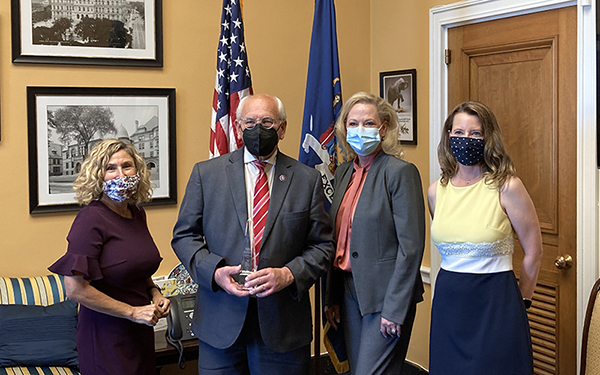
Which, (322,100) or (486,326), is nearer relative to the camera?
(486,326)

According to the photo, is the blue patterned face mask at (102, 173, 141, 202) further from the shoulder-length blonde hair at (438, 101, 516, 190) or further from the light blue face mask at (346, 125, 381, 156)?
the shoulder-length blonde hair at (438, 101, 516, 190)

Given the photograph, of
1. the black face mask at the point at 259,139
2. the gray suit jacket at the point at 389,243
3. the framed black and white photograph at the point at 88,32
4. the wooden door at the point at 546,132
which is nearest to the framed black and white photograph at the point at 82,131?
the framed black and white photograph at the point at 88,32

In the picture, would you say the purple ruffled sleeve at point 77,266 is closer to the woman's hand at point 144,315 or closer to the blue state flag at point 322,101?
the woman's hand at point 144,315

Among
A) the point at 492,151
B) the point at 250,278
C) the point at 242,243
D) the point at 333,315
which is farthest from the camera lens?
the point at 333,315

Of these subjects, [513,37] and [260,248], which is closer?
[260,248]

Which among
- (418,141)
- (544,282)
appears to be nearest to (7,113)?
(418,141)

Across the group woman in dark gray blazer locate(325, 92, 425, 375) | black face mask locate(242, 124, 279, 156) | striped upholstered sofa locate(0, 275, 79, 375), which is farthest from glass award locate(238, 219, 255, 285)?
striped upholstered sofa locate(0, 275, 79, 375)

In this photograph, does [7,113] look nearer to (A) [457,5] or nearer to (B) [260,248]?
(B) [260,248]

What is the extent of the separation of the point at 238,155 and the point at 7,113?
1482 millimetres

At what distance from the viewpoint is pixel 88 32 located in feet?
10.1

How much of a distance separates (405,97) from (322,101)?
94cm

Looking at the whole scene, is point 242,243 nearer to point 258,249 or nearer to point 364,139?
point 258,249

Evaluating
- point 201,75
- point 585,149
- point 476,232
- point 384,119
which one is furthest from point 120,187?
point 585,149

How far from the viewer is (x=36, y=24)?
2973 mm
